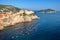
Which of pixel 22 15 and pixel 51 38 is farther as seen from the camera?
pixel 22 15

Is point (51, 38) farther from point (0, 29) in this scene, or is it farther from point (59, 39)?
point (0, 29)

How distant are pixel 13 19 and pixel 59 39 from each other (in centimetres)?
4705

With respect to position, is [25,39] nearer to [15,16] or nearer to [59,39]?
[59,39]

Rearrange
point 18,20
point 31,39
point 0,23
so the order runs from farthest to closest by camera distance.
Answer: point 18,20 → point 0,23 → point 31,39

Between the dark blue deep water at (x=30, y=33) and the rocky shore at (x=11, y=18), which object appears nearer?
the dark blue deep water at (x=30, y=33)

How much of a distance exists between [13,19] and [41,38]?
1736 inches

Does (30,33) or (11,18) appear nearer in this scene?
(30,33)

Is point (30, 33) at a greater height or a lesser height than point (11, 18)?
lesser

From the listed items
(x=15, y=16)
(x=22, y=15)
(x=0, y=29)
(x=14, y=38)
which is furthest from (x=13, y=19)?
(x=14, y=38)

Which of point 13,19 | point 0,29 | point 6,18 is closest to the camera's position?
point 0,29

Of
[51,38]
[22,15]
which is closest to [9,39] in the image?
[51,38]

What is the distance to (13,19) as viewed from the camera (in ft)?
317

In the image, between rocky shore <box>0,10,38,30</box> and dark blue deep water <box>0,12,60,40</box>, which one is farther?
rocky shore <box>0,10,38,30</box>

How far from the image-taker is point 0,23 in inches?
3000
